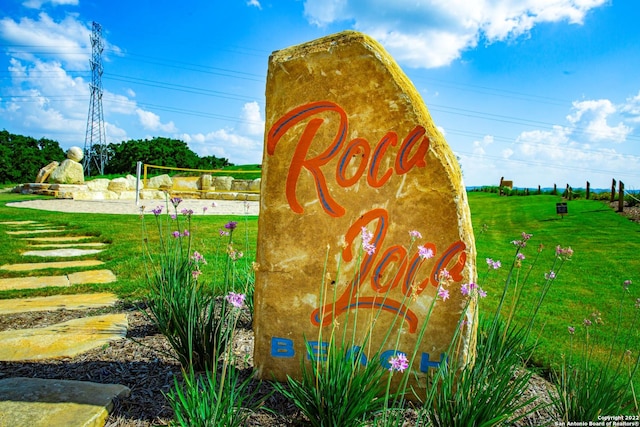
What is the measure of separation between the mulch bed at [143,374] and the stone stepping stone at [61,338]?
0.08 meters

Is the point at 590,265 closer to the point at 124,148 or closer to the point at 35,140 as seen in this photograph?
the point at 124,148

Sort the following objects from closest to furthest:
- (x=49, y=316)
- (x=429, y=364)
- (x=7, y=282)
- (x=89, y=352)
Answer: (x=429, y=364) < (x=89, y=352) < (x=49, y=316) < (x=7, y=282)

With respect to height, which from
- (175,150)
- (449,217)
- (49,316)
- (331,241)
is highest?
(175,150)

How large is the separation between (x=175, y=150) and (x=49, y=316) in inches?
1375

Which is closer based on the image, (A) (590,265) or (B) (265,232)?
(B) (265,232)

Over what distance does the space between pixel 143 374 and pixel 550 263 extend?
736 centimetres

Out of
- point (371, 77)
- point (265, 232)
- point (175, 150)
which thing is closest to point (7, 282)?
point (265, 232)

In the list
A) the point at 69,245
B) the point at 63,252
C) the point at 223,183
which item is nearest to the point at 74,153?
the point at 223,183

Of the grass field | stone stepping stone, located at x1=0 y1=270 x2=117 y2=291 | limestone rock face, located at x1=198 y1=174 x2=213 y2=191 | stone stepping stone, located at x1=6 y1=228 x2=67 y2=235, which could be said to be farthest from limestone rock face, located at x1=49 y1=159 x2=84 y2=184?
stone stepping stone, located at x1=0 y1=270 x2=117 y2=291

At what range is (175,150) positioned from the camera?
36.5 meters

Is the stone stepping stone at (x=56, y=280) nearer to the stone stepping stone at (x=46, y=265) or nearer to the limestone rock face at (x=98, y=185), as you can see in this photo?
the stone stepping stone at (x=46, y=265)

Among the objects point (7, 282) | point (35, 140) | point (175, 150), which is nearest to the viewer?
point (7, 282)

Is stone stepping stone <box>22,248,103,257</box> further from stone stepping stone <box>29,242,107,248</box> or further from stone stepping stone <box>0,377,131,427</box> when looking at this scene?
stone stepping stone <box>0,377,131,427</box>

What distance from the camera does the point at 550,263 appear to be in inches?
302
